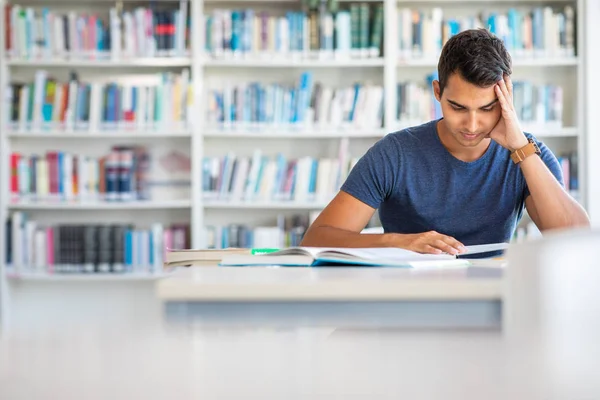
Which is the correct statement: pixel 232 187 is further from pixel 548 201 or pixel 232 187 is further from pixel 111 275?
pixel 548 201

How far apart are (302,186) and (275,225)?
0.34 m

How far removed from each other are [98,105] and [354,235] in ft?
8.95

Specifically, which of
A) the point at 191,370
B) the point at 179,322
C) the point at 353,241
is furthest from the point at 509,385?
the point at 353,241

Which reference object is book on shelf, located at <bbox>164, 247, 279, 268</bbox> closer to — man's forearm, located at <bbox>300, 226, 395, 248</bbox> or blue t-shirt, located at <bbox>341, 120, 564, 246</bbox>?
man's forearm, located at <bbox>300, 226, 395, 248</bbox>

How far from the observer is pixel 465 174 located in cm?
205

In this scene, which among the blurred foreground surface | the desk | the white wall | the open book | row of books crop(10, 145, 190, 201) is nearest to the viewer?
the blurred foreground surface

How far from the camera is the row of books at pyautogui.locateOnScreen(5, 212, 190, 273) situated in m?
4.34

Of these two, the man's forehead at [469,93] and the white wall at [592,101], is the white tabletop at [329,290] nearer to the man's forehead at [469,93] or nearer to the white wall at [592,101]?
the man's forehead at [469,93]

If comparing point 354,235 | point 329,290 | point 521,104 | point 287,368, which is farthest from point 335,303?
point 521,104

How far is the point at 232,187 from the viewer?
431cm

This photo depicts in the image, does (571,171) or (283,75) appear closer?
(571,171)

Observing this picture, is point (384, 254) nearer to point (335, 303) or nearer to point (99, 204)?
point (335, 303)

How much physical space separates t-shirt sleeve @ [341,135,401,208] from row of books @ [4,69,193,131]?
7.63ft

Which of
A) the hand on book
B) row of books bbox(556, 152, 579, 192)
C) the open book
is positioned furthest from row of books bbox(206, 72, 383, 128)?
the open book
